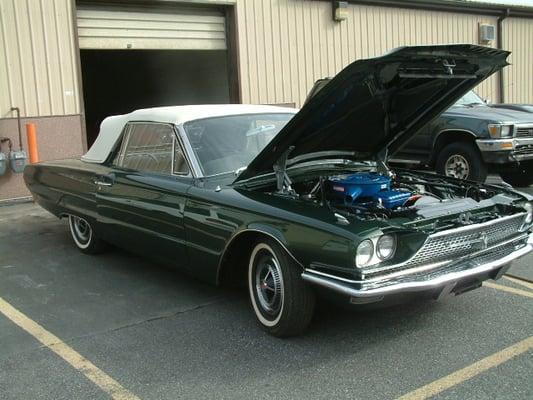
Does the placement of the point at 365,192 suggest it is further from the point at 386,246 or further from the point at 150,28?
the point at 150,28

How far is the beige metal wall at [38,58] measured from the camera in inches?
359

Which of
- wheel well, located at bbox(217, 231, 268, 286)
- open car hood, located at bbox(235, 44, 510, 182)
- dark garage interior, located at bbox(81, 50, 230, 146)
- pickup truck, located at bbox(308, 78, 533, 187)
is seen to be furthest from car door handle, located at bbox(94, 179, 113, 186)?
dark garage interior, located at bbox(81, 50, 230, 146)

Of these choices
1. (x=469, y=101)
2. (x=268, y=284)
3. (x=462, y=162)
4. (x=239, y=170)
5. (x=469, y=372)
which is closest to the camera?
(x=469, y=372)

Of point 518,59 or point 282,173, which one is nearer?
point 282,173

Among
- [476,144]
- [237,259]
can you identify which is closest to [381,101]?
[237,259]

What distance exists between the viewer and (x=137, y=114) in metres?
5.41

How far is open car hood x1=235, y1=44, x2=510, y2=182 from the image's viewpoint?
12.5ft

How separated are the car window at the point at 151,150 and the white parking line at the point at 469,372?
2341mm

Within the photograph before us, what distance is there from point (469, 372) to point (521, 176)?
7.00 m

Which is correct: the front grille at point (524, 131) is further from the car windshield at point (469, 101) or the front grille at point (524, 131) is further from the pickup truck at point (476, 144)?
the car windshield at point (469, 101)

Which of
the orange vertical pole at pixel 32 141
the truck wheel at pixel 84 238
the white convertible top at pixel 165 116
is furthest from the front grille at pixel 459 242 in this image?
the orange vertical pole at pixel 32 141

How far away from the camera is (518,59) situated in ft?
56.6

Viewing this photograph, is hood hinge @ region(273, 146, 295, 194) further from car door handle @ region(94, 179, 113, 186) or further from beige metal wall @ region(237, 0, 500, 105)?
beige metal wall @ region(237, 0, 500, 105)

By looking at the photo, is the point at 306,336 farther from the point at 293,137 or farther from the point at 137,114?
the point at 137,114
